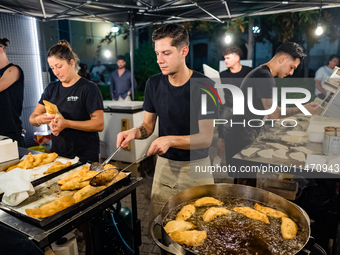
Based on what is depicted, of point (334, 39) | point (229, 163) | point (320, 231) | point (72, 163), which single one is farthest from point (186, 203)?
point (334, 39)

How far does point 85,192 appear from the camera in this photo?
4.90ft

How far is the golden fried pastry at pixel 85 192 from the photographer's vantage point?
1.45m

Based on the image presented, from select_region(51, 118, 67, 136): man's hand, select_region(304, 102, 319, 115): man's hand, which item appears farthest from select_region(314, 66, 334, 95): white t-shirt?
select_region(51, 118, 67, 136): man's hand

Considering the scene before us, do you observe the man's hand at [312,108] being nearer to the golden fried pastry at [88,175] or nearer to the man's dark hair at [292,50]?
the man's dark hair at [292,50]

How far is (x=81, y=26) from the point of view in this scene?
9359 millimetres

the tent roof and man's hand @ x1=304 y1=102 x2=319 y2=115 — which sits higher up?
the tent roof

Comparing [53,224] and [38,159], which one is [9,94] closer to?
[38,159]

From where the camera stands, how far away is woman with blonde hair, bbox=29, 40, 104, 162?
2.39m

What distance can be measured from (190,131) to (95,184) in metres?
0.83

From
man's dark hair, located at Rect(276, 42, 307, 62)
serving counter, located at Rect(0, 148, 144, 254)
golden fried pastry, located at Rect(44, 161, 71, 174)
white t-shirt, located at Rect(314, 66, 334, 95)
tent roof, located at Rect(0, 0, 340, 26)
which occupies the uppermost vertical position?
tent roof, located at Rect(0, 0, 340, 26)

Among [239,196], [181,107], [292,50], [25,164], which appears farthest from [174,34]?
[292,50]

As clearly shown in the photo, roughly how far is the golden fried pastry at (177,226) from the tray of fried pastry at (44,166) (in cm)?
98

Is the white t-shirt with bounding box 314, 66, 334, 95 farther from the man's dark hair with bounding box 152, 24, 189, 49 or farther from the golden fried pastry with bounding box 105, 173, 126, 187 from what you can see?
the golden fried pastry with bounding box 105, 173, 126, 187

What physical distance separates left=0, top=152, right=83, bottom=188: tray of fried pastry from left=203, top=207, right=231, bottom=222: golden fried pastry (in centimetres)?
113
